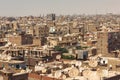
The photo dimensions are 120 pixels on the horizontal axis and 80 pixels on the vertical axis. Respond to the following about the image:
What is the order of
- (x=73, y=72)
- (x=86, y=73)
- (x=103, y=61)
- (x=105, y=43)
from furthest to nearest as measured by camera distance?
1. (x=105, y=43)
2. (x=103, y=61)
3. (x=73, y=72)
4. (x=86, y=73)

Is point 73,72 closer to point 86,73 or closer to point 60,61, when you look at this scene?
point 86,73

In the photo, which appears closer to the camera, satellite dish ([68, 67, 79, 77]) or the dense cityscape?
the dense cityscape

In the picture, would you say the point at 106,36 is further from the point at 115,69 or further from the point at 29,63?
the point at 115,69

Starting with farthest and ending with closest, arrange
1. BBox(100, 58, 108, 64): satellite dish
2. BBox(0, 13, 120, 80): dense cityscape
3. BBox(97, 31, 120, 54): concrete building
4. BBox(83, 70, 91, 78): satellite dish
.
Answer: BBox(97, 31, 120, 54): concrete building, BBox(100, 58, 108, 64): satellite dish, BBox(0, 13, 120, 80): dense cityscape, BBox(83, 70, 91, 78): satellite dish

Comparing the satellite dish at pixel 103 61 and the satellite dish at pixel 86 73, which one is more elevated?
the satellite dish at pixel 86 73

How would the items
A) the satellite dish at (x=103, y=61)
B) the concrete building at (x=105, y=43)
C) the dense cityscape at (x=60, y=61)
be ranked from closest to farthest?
the dense cityscape at (x=60, y=61), the satellite dish at (x=103, y=61), the concrete building at (x=105, y=43)

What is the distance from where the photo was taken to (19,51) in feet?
126

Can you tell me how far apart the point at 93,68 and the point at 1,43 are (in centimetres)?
2731

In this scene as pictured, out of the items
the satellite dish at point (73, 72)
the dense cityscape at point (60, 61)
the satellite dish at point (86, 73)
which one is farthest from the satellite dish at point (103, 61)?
the satellite dish at point (86, 73)

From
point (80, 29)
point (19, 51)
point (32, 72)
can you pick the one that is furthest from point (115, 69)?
point (80, 29)

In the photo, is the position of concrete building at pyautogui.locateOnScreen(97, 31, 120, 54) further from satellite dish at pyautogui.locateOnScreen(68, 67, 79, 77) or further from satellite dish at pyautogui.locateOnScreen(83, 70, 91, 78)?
satellite dish at pyautogui.locateOnScreen(83, 70, 91, 78)

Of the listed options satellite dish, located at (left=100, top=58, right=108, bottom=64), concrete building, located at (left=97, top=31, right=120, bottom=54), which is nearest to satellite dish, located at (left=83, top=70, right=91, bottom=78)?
satellite dish, located at (left=100, top=58, right=108, bottom=64)

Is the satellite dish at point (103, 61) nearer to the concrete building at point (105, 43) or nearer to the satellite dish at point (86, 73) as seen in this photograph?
the satellite dish at point (86, 73)

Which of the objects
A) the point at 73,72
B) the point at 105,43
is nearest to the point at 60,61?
the point at 73,72
